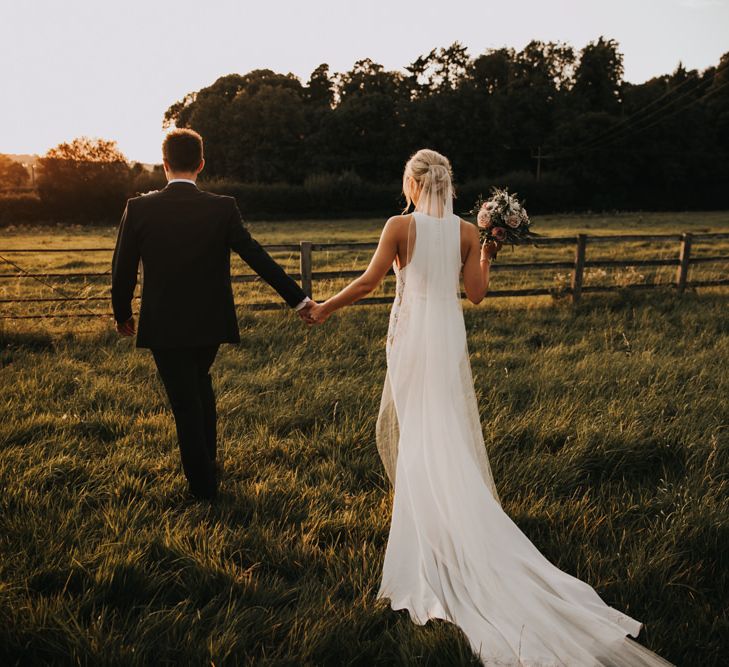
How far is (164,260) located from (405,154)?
181 feet

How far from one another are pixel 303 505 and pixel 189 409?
3.14 feet

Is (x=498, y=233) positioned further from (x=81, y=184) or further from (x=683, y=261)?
(x=81, y=184)

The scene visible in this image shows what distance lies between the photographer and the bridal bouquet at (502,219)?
391cm

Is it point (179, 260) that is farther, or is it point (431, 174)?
point (179, 260)

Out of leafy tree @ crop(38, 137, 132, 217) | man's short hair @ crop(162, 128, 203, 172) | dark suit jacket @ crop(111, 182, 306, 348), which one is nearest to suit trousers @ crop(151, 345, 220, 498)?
dark suit jacket @ crop(111, 182, 306, 348)

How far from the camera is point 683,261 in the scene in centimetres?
1080

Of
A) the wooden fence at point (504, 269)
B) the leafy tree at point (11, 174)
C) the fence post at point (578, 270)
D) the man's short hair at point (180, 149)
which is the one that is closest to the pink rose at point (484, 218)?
the man's short hair at point (180, 149)

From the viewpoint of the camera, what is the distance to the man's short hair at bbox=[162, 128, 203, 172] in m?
3.49

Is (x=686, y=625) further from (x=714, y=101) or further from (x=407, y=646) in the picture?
(x=714, y=101)

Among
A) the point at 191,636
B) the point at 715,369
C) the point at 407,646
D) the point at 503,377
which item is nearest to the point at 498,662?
the point at 407,646

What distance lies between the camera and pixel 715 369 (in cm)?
650

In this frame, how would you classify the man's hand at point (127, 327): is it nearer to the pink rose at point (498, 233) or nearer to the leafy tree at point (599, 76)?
the pink rose at point (498, 233)

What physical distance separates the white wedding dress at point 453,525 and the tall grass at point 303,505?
182mm

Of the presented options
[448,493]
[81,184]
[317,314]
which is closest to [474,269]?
[317,314]
